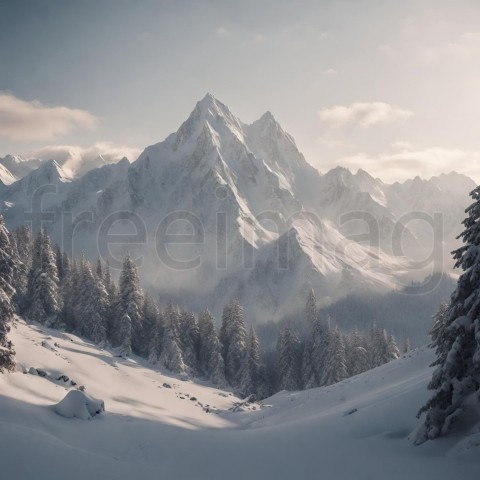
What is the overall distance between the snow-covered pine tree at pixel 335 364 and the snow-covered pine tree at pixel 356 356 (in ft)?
9.40

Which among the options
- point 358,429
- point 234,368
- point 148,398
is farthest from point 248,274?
point 358,429

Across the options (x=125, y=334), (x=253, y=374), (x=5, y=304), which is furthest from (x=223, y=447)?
(x=253, y=374)

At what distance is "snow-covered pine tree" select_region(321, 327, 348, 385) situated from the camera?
58.3m

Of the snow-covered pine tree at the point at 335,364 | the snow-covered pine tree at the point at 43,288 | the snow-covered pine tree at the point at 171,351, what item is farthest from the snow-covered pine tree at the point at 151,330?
the snow-covered pine tree at the point at 335,364

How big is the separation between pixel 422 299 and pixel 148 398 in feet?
547

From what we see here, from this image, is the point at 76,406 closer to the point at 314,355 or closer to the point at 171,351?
the point at 171,351

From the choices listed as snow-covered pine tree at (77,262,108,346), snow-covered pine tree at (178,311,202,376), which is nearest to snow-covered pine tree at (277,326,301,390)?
snow-covered pine tree at (178,311,202,376)

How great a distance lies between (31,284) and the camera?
5619cm

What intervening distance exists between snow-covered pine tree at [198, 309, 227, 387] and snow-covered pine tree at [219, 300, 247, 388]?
87.4 inches

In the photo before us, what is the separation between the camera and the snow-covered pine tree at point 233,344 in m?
67.5

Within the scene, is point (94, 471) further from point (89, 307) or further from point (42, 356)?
point (89, 307)

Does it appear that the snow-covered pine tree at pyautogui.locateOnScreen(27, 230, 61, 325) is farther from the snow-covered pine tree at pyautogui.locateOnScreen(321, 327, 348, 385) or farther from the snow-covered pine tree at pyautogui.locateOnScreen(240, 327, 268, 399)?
the snow-covered pine tree at pyautogui.locateOnScreen(321, 327, 348, 385)

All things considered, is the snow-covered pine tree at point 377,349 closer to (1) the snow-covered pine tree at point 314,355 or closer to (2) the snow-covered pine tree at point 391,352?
(2) the snow-covered pine tree at point 391,352

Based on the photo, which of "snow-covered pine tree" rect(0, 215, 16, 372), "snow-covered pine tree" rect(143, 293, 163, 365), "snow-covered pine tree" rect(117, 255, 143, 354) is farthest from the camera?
"snow-covered pine tree" rect(143, 293, 163, 365)
